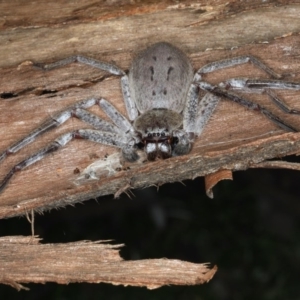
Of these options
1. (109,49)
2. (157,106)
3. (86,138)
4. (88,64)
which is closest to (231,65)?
(157,106)

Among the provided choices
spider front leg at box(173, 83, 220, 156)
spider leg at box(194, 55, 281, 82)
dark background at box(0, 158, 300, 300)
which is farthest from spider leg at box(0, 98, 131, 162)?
dark background at box(0, 158, 300, 300)

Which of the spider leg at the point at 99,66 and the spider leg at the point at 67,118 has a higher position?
the spider leg at the point at 99,66

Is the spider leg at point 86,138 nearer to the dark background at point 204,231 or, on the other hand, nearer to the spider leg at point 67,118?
the spider leg at point 67,118

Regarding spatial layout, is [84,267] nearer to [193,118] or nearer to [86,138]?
[86,138]

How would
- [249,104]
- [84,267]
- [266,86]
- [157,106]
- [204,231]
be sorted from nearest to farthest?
[84,267], [249,104], [266,86], [157,106], [204,231]

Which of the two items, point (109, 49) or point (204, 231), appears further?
point (204, 231)

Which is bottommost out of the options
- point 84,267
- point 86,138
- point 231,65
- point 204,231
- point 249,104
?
point 204,231

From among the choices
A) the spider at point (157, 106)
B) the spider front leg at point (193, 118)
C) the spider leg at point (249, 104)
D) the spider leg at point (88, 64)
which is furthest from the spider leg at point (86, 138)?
the spider leg at point (249, 104)
